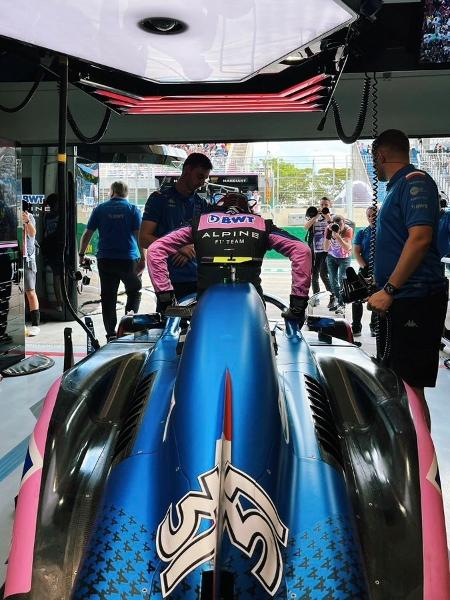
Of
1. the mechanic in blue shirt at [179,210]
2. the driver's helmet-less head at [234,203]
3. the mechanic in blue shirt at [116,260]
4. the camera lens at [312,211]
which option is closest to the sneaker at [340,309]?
the camera lens at [312,211]

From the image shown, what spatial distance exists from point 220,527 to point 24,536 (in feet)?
1.59

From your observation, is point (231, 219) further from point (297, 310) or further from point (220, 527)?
point (220, 527)

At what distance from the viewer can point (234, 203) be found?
8.06 ft

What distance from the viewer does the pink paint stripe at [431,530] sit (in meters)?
1.14

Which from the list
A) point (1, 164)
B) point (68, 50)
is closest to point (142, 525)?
point (68, 50)

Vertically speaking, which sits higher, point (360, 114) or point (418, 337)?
point (360, 114)

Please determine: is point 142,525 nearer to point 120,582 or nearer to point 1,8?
point 120,582

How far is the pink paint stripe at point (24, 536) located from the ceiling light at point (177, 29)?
1311 mm

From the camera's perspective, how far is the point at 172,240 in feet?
8.16

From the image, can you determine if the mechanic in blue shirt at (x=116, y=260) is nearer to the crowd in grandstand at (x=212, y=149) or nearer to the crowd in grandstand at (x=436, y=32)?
the crowd in grandstand at (x=436, y=32)

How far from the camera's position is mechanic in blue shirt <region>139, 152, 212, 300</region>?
3.33 meters

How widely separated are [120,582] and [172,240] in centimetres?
168

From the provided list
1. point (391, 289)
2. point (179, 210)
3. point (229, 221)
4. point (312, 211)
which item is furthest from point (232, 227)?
point (312, 211)

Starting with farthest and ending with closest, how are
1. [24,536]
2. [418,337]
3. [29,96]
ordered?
1. [29,96]
2. [418,337]
3. [24,536]
